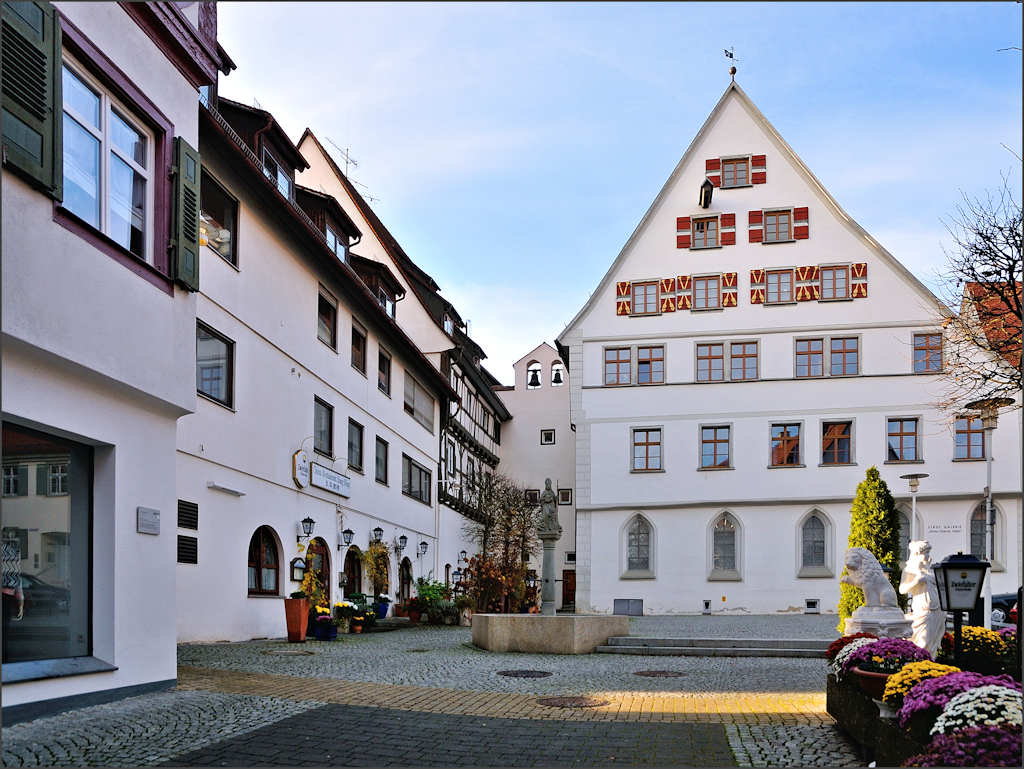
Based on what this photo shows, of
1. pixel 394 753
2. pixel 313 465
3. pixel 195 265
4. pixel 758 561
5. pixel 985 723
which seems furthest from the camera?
pixel 758 561

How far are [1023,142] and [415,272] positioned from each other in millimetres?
36772

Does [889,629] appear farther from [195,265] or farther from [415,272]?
[415,272]

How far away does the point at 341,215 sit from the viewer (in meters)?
26.8

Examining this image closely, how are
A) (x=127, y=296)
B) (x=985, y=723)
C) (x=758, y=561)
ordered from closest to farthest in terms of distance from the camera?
(x=985, y=723) < (x=127, y=296) < (x=758, y=561)

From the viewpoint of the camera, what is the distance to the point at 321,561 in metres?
23.6

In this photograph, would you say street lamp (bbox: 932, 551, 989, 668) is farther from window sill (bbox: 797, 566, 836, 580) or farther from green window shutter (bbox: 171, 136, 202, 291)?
window sill (bbox: 797, 566, 836, 580)

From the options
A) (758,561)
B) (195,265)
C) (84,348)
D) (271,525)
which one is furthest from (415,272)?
(84,348)

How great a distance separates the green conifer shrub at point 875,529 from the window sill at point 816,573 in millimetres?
15528

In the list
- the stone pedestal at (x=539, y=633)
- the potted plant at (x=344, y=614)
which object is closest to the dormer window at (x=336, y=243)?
the potted plant at (x=344, y=614)

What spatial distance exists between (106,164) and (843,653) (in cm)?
840

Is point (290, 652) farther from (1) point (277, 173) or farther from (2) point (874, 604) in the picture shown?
(1) point (277, 173)

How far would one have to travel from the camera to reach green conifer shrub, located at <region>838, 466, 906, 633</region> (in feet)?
64.6

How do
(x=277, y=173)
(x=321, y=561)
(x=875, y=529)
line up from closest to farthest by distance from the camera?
(x=875, y=529) → (x=277, y=173) → (x=321, y=561)

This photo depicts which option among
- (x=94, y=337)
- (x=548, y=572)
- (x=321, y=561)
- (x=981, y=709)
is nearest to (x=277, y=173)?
(x=321, y=561)
